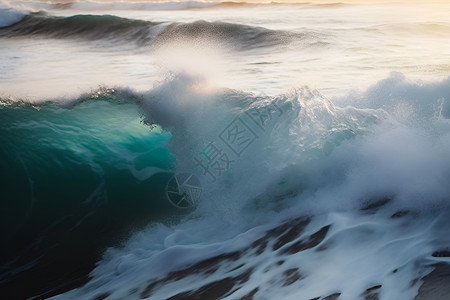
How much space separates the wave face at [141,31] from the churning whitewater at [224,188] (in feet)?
19.2

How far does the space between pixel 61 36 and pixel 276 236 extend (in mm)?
16993

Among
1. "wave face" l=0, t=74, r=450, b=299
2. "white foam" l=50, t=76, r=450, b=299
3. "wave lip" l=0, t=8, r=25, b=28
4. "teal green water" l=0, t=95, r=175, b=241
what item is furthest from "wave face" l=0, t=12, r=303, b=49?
"white foam" l=50, t=76, r=450, b=299

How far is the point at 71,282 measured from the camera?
413 centimetres

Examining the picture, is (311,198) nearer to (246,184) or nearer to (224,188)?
(246,184)

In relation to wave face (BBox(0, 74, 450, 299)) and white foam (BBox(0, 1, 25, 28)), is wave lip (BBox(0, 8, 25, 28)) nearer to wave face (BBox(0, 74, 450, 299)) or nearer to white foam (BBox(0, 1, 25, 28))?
white foam (BBox(0, 1, 25, 28))

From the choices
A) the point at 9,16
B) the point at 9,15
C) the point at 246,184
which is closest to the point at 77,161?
the point at 246,184

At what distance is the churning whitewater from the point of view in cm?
330

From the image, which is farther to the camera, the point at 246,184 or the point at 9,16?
the point at 9,16

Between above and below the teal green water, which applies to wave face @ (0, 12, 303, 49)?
above

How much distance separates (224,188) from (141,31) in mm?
13108

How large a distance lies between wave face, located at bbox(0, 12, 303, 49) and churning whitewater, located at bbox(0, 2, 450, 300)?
19.2ft

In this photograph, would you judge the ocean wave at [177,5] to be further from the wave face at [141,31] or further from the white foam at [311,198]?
the white foam at [311,198]

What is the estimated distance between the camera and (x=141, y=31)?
671 inches

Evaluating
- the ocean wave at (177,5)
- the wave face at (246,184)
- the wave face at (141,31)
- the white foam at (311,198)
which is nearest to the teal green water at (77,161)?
the wave face at (246,184)
